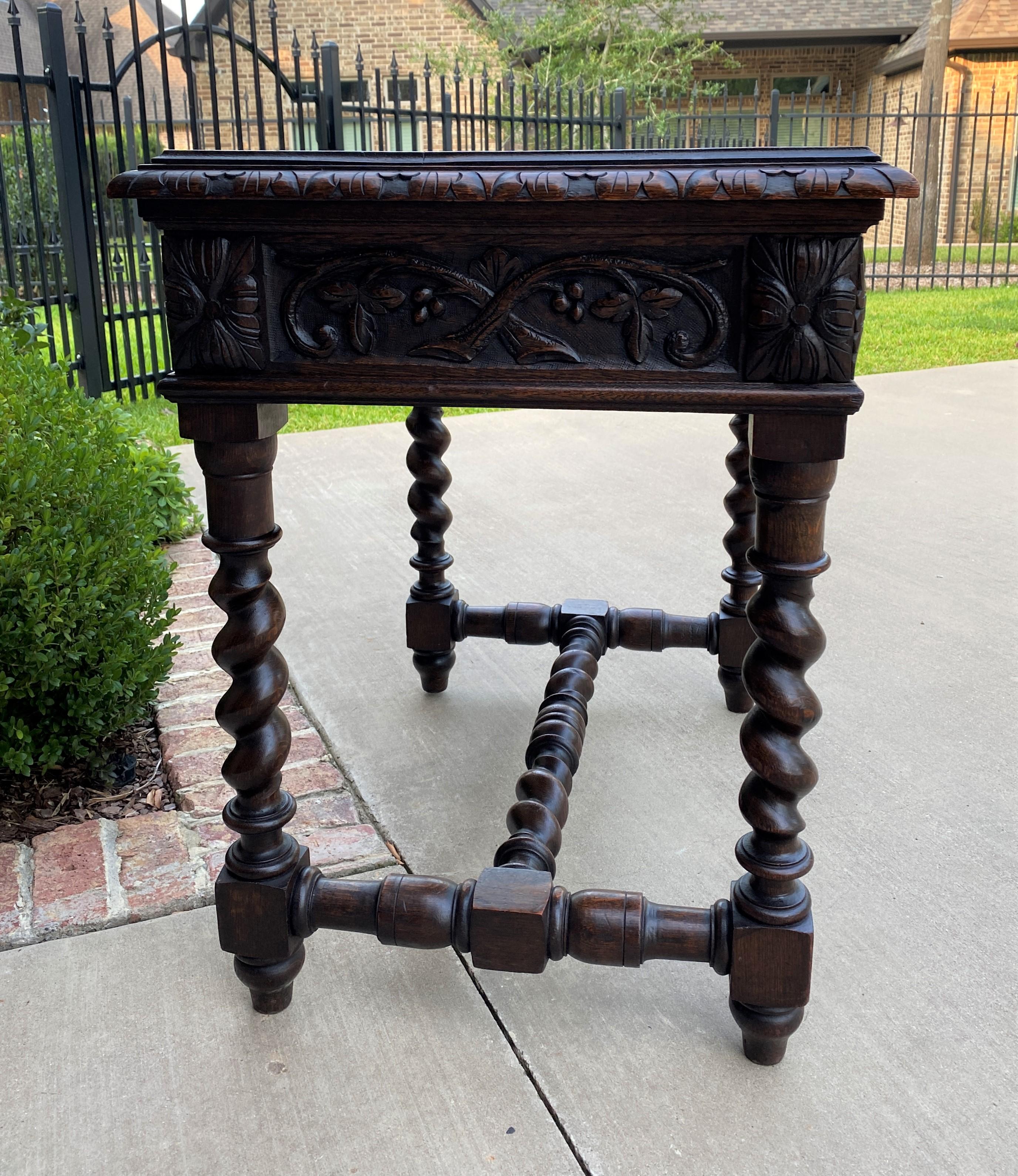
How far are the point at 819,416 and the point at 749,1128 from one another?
893 millimetres

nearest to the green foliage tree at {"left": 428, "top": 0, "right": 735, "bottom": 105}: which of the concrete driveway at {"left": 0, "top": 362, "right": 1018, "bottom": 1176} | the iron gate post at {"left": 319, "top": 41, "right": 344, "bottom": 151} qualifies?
the iron gate post at {"left": 319, "top": 41, "right": 344, "bottom": 151}

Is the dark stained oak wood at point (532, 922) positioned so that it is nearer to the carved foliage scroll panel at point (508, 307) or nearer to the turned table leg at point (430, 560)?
the carved foliage scroll panel at point (508, 307)

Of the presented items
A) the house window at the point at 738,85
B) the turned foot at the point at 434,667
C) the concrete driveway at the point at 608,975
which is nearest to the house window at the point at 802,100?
the house window at the point at 738,85

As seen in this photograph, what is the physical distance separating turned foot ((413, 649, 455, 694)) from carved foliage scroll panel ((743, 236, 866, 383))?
143 centimetres

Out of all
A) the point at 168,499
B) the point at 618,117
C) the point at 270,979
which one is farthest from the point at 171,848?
the point at 618,117

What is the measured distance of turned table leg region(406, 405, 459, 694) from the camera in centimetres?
235

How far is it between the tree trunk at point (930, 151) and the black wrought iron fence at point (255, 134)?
0.05 m

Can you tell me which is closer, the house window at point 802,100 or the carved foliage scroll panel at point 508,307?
the carved foliage scroll panel at point 508,307

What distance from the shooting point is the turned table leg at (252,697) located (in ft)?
4.60

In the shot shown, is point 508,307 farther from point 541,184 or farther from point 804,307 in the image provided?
point 804,307

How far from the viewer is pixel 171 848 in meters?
1.94

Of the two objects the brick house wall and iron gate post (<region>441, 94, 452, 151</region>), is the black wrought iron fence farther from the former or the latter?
the brick house wall

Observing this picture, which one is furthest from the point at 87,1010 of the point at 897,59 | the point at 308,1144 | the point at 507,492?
the point at 897,59

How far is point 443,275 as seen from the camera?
1269mm
